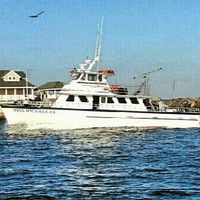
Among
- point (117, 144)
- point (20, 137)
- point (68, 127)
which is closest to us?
point (117, 144)

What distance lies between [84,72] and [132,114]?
201 inches

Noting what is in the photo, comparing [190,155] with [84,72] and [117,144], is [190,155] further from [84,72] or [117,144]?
[84,72]

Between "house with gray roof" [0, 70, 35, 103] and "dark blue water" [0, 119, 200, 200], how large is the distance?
41071mm

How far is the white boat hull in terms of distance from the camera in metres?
40.9

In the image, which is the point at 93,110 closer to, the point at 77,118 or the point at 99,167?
the point at 77,118

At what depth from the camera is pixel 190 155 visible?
25.3 m

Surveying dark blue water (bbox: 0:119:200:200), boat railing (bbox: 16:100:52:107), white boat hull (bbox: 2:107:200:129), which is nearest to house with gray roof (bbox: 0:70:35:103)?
boat railing (bbox: 16:100:52:107)

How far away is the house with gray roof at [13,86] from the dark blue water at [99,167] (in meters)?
41.1

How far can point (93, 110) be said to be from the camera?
135 feet

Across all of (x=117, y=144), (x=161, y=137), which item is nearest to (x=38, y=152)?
(x=117, y=144)

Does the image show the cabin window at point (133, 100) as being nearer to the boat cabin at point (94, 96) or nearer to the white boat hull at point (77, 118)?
the boat cabin at point (94, 96)

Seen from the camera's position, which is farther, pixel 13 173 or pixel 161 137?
pixel 161 137

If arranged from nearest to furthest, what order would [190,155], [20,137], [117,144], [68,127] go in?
[190,155]
[117,144]
[20,137]
[68,127]

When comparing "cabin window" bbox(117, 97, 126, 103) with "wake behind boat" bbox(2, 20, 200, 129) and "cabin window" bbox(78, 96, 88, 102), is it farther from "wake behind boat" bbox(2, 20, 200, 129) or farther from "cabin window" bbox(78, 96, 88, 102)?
"cabin window" bbox(78, 96, 88, 102)
